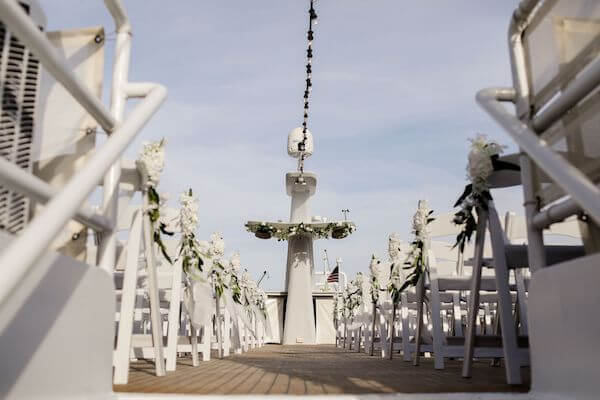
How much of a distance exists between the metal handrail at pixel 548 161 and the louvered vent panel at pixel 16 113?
164 cm

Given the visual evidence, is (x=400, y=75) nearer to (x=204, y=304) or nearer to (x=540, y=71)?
(x=204, y=304)

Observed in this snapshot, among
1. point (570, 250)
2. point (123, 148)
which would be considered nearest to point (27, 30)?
point (123, 148)

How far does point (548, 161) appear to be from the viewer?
1750 millimetres

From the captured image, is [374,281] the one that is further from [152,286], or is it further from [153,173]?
[153,173]

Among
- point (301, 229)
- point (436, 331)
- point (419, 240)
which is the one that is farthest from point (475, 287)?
point (301, 229)

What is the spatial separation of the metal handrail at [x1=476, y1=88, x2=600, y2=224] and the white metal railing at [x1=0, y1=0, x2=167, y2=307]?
1.32m

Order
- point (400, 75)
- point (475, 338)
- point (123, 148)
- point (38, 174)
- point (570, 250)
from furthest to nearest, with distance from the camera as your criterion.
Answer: point (400, 75) < point (475, 338) < point (570, 250) < point (38, 174) < point (123, 148)

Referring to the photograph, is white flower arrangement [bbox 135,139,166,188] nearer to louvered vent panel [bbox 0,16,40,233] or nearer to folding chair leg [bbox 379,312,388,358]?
louvered vent panel [bbox 0,16,40,233]

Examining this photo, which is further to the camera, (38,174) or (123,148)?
(38,174)

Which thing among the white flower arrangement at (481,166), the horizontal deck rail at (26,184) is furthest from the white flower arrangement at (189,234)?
the horizontal deck rail at (26,184)

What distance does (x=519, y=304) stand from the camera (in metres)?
4.56

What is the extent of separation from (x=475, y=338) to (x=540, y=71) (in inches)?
70.1

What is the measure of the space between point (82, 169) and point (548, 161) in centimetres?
143

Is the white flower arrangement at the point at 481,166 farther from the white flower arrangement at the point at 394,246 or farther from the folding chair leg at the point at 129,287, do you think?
the white flower arrangement at the point at 394,246
